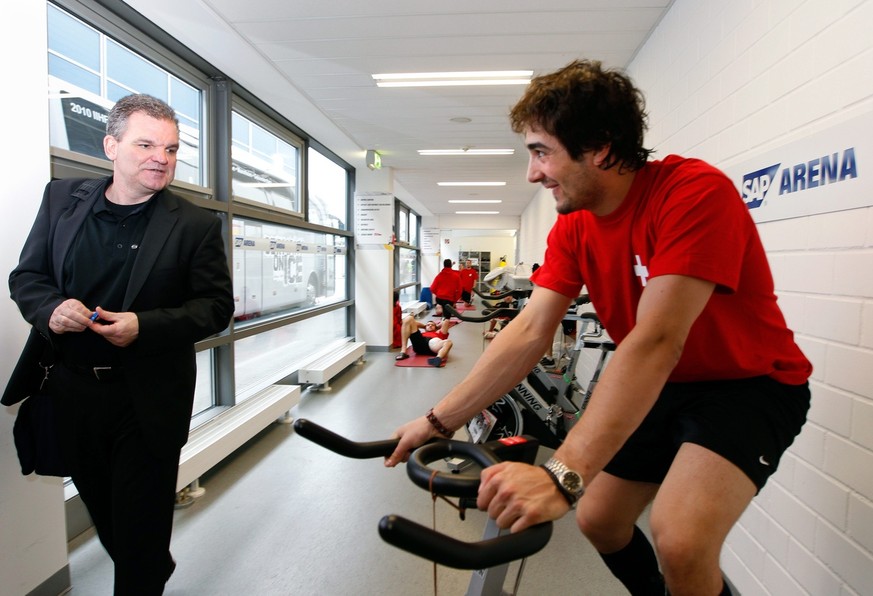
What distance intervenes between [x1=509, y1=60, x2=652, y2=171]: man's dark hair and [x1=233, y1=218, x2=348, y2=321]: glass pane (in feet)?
11.0

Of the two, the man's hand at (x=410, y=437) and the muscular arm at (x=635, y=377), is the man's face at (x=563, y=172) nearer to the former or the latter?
the muscular arm at (x=635, y=377)

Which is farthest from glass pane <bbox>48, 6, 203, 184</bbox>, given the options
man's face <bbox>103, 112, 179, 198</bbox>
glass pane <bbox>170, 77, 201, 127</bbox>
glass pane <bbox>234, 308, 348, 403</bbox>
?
glass pane <bbox>234, 308, 348, 403</bbox>

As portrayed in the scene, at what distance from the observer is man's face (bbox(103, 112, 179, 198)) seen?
151cm

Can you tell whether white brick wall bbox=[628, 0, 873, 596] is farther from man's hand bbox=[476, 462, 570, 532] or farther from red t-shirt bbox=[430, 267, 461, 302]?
red t-shirt bbox=[430, 267, 461, 302]

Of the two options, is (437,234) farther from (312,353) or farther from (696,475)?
(696,475)

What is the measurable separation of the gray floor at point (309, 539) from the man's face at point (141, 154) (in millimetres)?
1636

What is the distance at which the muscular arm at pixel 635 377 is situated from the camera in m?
0.81

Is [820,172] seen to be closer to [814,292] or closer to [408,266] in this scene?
[814,292]

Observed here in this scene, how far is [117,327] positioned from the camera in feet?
4.55

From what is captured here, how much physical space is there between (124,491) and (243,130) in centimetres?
346

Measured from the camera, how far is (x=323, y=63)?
3.51 meters

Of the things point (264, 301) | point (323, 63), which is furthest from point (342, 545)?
point (323, 63)

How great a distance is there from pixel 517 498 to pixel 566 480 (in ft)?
0.34

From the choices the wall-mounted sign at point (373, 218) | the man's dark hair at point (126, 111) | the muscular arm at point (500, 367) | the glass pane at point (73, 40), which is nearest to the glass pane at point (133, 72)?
the glass pane at point (73, 40)
